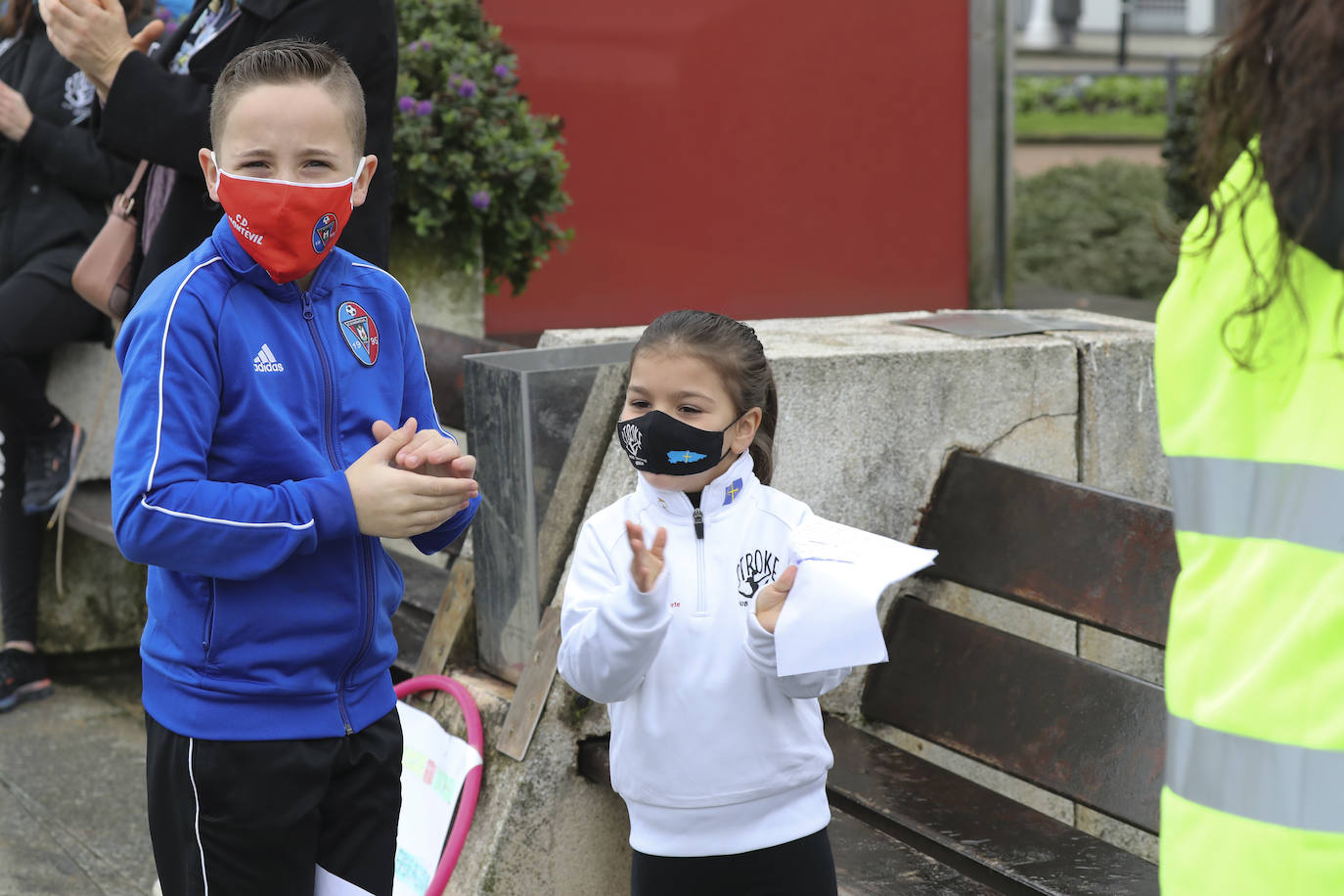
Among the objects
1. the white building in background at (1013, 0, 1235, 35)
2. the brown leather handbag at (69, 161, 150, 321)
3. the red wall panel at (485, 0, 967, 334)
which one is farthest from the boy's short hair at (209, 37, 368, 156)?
the white building in background at (1013, 0, 1235, 35)

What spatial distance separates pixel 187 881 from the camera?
2.21 meters

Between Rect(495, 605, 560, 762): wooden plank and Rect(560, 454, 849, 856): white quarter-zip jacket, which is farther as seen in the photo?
Rect(495, 605, 560, 762): wooden plank

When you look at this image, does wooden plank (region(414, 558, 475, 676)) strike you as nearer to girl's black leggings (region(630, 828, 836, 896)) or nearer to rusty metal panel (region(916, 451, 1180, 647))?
rusty metal panel (region(916, 451, 1180, 647))

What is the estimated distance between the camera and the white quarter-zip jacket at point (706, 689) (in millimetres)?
2283

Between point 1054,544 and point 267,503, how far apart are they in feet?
6.04

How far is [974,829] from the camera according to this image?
2.89 meters

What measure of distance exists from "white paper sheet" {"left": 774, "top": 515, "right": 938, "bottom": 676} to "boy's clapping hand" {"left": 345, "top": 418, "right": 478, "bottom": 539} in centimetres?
50

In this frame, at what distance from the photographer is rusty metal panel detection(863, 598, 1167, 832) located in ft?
9.71

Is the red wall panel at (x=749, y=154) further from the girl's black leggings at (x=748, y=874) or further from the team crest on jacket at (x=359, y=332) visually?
the girl's black leggings at (x=748, y=874)

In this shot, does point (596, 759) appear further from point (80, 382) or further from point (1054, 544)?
point (80, 382)

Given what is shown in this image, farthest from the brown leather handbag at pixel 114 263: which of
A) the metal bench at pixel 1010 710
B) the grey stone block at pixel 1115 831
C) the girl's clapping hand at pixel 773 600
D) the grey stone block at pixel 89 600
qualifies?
the grey stone block at pixel 1115 831

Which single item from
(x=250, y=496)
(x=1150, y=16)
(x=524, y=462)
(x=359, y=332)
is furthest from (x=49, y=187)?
(x=1150, y=16)

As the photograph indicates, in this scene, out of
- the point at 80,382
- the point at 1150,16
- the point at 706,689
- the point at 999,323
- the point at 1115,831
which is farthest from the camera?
the point at 1150,16

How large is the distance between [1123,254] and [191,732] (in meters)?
11.7
